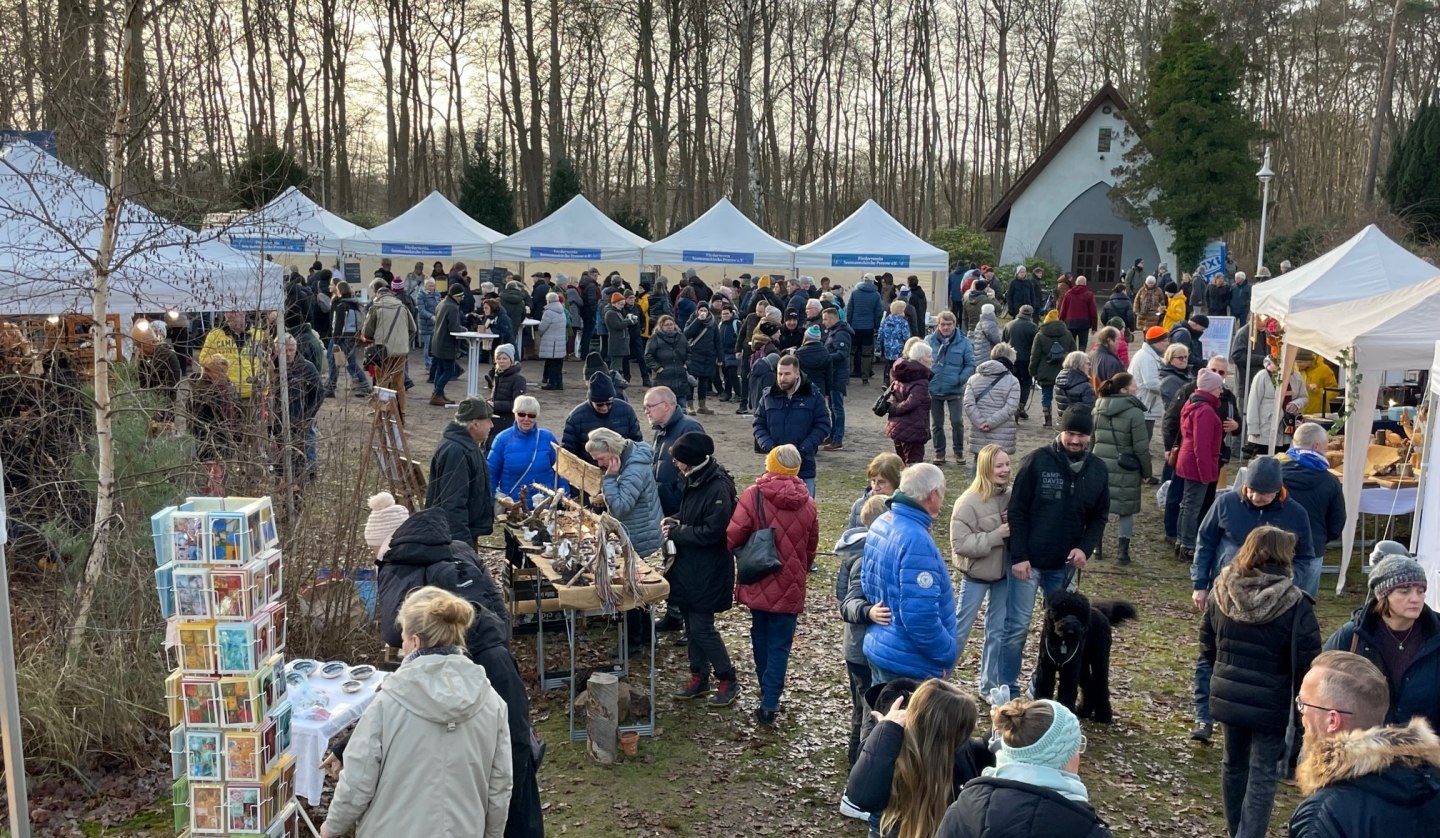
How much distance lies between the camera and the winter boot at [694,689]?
21.7 ft

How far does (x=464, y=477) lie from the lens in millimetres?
6719

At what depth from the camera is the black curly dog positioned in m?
6.15

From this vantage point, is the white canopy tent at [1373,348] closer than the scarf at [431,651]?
No

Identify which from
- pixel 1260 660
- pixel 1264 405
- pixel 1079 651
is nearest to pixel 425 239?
pixel 1264 405

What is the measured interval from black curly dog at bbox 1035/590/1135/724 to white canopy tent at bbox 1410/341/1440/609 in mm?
2093

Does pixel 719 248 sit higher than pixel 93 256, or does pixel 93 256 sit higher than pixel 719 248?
pixel 719 248

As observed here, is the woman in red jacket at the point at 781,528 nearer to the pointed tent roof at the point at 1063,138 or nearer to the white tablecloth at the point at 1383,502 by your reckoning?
the white tablecloth at the point at 1383,502

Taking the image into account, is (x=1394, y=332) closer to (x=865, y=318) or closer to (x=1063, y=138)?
(x=865, y=318)

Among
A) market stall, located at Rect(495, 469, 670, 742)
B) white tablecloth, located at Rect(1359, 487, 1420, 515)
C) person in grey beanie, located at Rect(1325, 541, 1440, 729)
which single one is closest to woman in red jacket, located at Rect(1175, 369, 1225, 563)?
white tablecloth, located at Rect(1359, 487, 1420, 515)

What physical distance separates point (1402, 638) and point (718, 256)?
56.1ft

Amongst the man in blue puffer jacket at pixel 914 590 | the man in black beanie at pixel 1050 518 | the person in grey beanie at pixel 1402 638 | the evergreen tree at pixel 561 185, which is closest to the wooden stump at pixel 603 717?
the man in blue puffer jacket at pixel 914 590

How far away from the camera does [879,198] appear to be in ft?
152

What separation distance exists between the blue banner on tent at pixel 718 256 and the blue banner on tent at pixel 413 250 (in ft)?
14.2

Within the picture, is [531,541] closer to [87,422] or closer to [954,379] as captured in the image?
[87,422]
